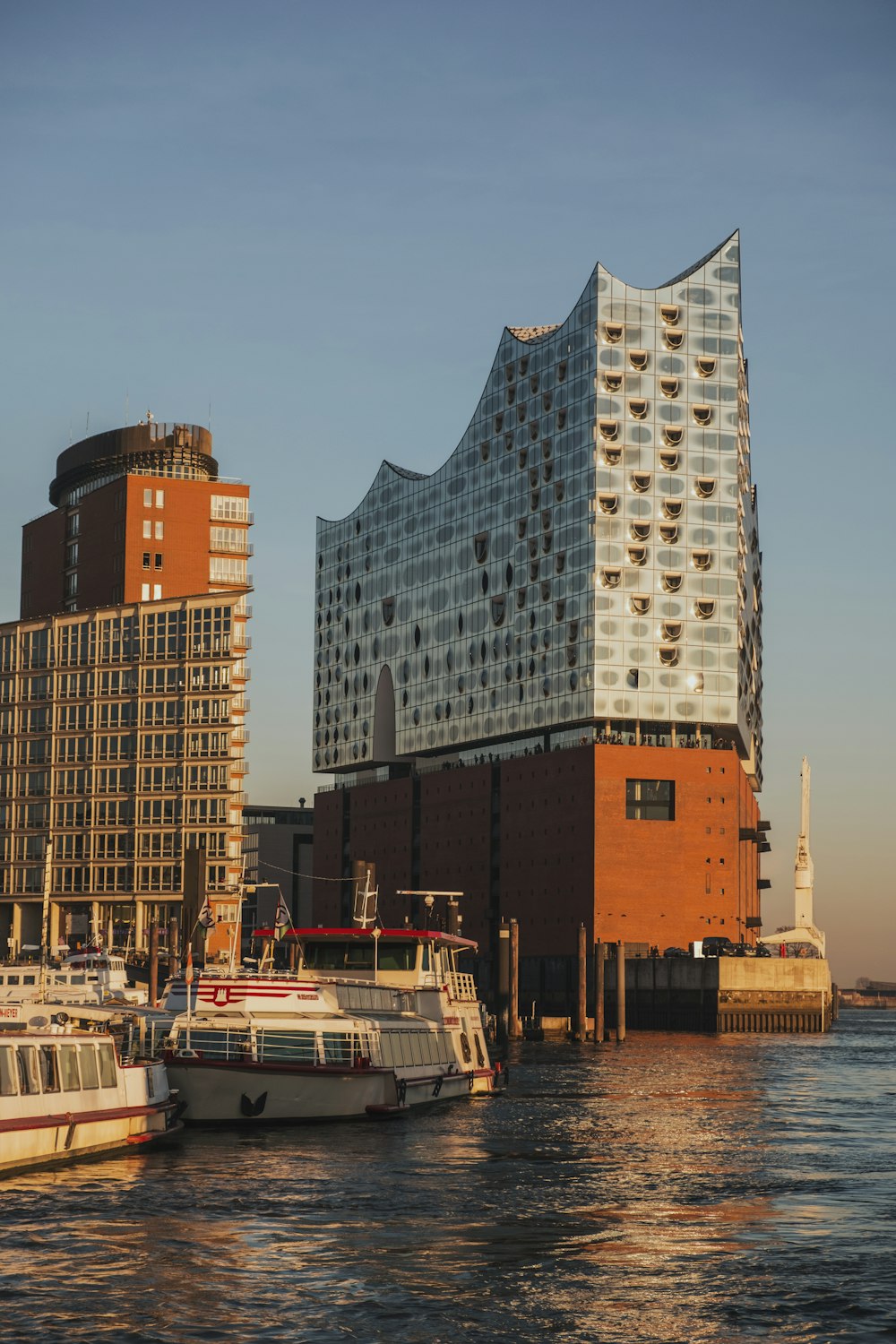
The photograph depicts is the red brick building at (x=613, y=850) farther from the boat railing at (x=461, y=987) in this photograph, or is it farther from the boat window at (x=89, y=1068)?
the boat window at (x=89, y=1068)

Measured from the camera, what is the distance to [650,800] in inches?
6230

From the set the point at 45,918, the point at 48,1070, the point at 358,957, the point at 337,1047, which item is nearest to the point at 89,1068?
the point at 48,1070

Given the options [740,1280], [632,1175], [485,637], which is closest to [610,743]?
[485,637]

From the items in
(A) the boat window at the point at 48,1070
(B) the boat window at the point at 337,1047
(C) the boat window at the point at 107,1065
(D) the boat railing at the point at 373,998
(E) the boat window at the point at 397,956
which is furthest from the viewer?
(E) the boat window at the point at 397,956

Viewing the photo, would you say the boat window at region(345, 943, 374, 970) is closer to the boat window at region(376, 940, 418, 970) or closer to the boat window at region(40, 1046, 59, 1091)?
the boat window at region(376, 940, 418, 970)

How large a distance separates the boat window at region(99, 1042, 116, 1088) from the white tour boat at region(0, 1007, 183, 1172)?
0.07 ft

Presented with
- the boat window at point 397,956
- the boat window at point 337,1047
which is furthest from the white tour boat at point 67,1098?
the boat window at point 397,956

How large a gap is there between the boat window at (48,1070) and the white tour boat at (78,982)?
1569 centimetres

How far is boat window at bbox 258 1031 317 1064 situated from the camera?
178 ft

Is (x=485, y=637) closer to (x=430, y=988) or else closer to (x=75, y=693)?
Result: (x=75, y=693)

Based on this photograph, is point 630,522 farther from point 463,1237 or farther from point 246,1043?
point 463,1237

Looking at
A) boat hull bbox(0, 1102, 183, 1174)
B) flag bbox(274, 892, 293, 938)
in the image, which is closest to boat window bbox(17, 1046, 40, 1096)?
boat hull bbox(0, 1102, 183, 1174)

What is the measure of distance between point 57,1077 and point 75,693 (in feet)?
440

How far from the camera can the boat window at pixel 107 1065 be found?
45.6 m
